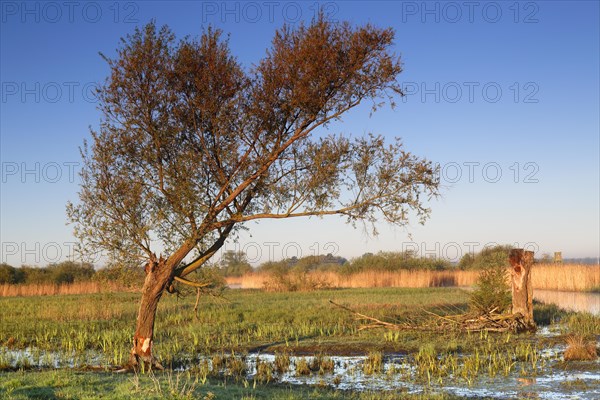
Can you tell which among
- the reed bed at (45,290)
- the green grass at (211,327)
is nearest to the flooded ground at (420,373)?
the green grass at (211,327)

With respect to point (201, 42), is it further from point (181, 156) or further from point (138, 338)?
→ point (138, 338)

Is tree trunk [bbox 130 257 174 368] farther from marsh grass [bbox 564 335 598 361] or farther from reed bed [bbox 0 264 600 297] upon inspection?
reed bed [bbox 0 264 600 297]

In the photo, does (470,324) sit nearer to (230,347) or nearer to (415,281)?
A: (230,347)

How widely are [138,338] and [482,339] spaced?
383 inches

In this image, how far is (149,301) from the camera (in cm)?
1527

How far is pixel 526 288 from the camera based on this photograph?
21469mm

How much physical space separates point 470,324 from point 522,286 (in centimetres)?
253

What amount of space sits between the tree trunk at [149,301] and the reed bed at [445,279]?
28.1 meters

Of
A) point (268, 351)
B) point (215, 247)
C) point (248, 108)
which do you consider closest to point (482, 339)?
point (268, 351)

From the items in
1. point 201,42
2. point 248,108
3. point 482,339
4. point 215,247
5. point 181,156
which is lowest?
point 482,339

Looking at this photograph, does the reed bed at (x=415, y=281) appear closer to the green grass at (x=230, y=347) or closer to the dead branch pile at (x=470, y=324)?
the green grass at (x=230, y=347)

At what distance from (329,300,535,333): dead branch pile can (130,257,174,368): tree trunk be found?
19.1 feet

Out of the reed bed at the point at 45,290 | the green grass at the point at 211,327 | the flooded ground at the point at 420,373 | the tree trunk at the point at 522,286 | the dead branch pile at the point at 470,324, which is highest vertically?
the tree trunk at the point at 522,286

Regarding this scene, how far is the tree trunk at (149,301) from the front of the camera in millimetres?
15148
